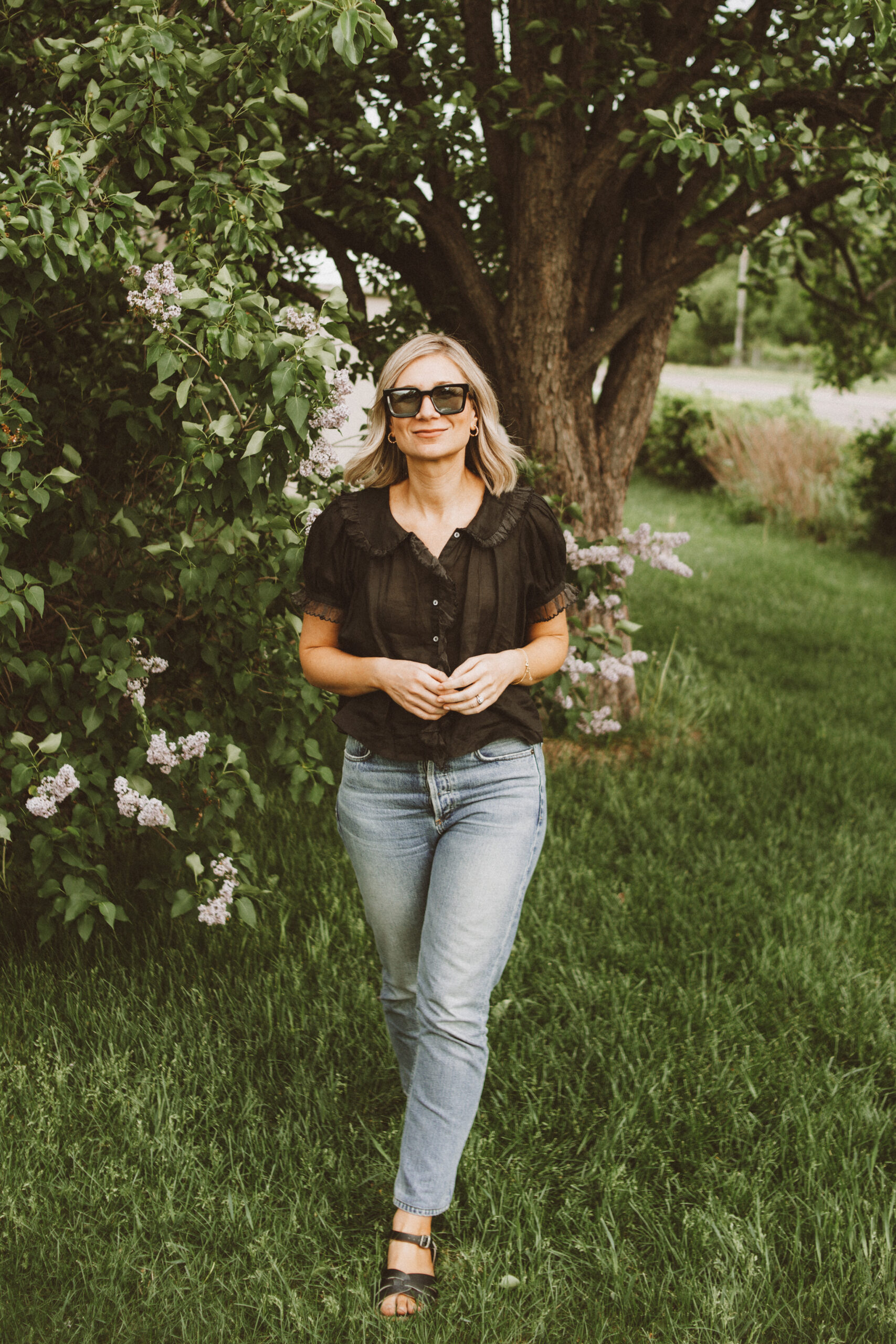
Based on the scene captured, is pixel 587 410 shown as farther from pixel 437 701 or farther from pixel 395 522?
pixel 437 701

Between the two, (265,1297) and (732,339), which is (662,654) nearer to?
(265,1297)

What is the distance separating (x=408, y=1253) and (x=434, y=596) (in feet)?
4.63

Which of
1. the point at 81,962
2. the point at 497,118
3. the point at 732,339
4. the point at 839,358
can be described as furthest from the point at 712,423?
the point at 732,339

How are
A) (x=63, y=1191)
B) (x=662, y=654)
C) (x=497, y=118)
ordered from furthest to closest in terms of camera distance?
1. (x=662, y=654)
2. (x=497, y=118)
3. (x=63, y=1191)

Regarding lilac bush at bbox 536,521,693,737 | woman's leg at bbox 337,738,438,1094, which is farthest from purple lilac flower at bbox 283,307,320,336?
lilac bush at bbox 536,521,693,737

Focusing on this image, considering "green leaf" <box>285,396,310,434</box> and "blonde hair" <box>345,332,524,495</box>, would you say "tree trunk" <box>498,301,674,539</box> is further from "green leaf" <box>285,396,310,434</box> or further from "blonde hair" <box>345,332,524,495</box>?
"green leaf" <box>285,396,310,434</box>

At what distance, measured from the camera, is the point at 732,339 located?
5409cm

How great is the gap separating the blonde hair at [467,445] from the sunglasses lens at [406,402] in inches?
2.8

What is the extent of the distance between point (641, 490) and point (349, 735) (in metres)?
12.7

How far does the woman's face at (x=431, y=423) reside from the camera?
7.37 ft

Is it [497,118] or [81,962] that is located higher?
[497,118]

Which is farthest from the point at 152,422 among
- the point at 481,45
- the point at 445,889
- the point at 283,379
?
the point at 481,45

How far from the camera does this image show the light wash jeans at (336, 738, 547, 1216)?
2201mm

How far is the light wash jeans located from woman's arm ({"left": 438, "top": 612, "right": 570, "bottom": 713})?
0.15 meters
